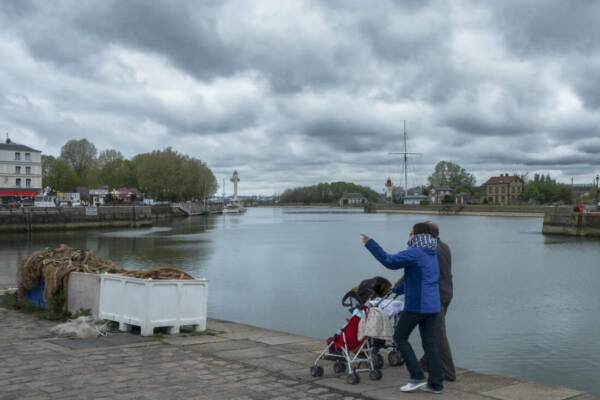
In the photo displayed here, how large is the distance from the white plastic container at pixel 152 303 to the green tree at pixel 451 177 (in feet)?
607

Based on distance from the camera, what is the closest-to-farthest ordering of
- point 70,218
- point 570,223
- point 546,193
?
point 570,223
point 70,218
point 546,193

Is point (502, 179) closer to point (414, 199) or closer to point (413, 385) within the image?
point (414, 199)

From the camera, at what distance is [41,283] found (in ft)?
43.7

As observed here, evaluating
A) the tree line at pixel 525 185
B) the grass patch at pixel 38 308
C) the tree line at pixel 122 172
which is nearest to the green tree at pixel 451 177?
the tree line at pixel 525 185

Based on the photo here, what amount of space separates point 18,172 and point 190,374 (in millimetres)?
98635

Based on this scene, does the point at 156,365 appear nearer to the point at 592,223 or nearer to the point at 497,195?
the point at 592,223

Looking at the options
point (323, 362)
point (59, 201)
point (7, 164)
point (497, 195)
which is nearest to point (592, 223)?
point (323, 362)

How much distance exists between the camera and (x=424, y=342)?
7168 mm

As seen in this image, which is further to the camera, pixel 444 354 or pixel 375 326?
pixel 444 354

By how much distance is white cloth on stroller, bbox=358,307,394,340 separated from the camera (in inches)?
285

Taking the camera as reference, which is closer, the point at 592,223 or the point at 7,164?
the point at 592,223

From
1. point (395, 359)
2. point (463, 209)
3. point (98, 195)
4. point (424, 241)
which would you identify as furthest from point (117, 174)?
point (424, 241)

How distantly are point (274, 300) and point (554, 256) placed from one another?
26.4 m

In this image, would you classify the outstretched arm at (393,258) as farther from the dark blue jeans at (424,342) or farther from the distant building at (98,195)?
the distant building at (98,195)
